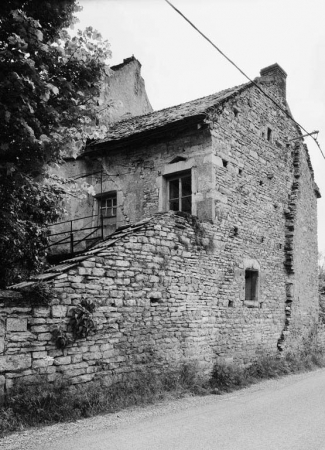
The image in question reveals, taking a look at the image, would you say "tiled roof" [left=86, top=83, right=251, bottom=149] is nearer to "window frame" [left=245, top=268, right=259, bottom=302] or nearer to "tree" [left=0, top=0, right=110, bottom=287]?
"tree" [left=0, top=0, right=110, bottom=287]

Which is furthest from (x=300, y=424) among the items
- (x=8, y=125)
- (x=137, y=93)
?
(x=137, y=93)

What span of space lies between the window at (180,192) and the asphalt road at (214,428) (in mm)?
4805

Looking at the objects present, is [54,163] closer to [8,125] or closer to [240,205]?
[8,125]

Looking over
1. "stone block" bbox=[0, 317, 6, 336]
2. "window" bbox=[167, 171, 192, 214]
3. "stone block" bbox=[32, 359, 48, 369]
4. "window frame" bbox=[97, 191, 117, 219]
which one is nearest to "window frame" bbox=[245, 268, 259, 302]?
"window" bbox=[167, 171, 192, 214]

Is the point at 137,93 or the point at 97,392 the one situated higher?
the point at 137,93

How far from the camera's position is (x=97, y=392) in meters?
6.53

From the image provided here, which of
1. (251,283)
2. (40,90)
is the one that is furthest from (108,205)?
(40,90)

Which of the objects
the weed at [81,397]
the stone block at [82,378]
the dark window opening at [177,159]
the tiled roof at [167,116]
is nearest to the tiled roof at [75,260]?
the weed at [81,397]

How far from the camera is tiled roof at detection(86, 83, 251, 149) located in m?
10.8

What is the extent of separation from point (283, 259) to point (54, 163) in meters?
9.03

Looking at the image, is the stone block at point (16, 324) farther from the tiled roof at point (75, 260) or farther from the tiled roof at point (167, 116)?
the tiled roof at point (167, 116)

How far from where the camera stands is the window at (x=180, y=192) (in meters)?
10.9

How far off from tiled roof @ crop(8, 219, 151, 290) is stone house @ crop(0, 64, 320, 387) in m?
0.04

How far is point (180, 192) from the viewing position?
433 inches
